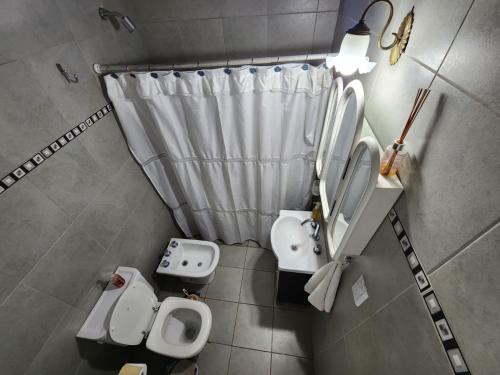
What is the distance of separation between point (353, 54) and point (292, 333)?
1.91 m

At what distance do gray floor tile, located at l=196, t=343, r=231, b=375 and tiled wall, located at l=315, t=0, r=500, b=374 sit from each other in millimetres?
1197

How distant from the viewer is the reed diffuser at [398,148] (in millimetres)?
598

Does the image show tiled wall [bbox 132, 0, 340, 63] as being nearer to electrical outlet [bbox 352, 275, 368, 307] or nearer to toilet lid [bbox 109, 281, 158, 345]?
electrical outlet [bbox 352, 275, 368, 307]

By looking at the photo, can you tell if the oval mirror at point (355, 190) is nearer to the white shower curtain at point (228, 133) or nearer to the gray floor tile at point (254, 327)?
the white shower curtain at point (228, 133)

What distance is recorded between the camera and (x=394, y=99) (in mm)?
760

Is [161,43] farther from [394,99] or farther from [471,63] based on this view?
[471,63]

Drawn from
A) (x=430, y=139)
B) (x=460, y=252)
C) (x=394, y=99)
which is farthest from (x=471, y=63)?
(x=460, y=252)

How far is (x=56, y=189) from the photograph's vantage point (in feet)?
3.55

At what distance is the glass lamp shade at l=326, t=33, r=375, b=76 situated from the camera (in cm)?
75

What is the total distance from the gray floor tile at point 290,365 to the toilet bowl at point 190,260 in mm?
821

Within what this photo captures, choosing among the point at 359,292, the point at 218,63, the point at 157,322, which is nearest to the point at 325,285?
the point at 359,292

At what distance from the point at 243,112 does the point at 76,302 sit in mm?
1461

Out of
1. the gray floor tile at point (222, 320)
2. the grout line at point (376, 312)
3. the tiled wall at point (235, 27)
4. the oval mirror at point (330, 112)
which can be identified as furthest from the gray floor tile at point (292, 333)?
the tiled wall at point (235, 27)

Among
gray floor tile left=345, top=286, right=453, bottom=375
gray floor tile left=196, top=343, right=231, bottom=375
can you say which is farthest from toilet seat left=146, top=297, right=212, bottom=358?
gray floor tile left=345, top=286, right=453, bottom=375
